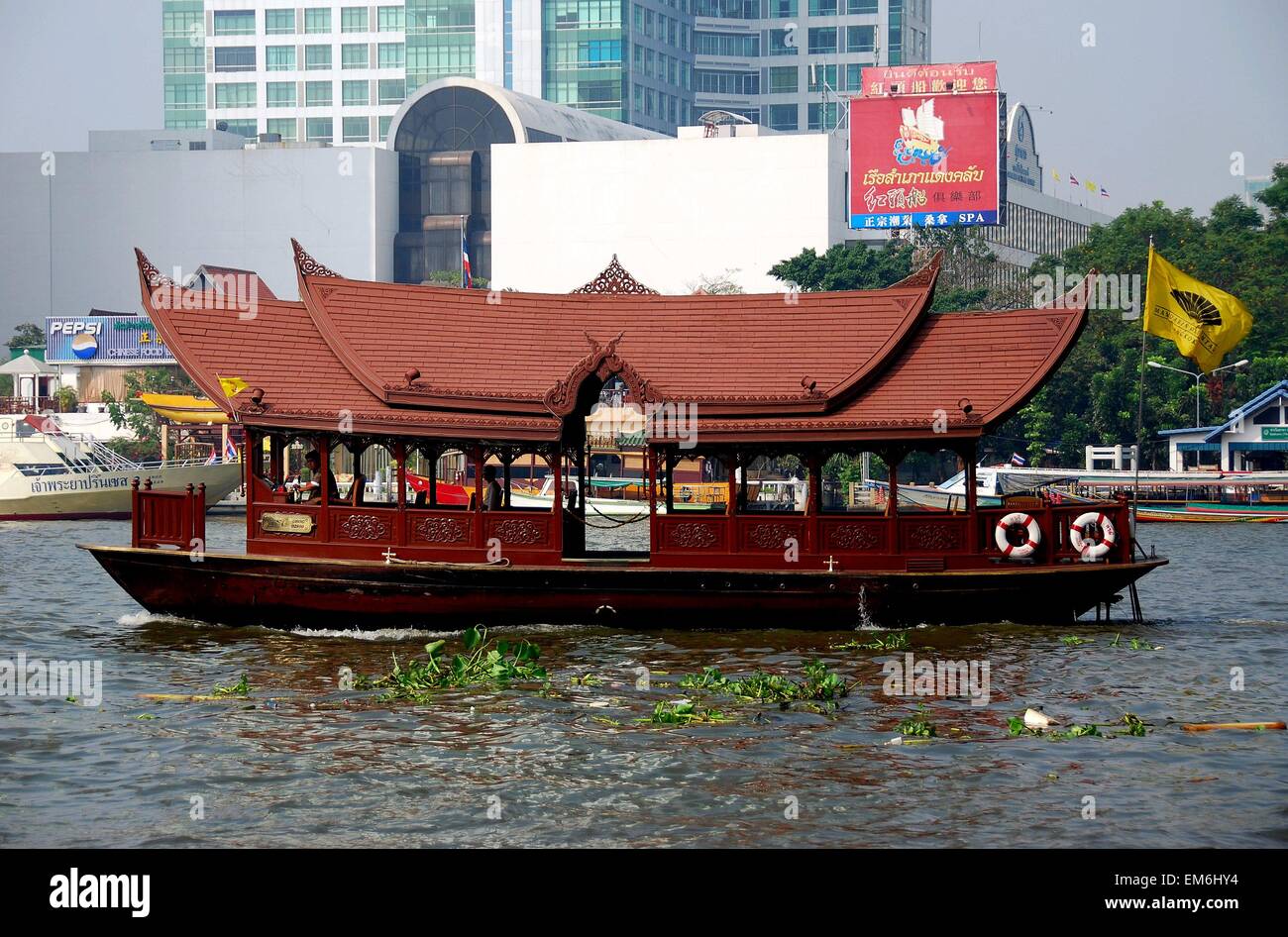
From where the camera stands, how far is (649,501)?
2019cm

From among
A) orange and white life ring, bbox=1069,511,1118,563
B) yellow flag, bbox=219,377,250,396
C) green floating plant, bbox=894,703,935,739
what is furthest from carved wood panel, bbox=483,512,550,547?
orange and white life ring, bbox=1069,511,1118,563

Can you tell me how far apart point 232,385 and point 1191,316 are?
15.1 meters

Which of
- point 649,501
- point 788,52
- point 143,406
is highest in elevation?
point 788,52

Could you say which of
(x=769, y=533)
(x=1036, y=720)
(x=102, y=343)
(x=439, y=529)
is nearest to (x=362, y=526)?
(x=439, y=529)

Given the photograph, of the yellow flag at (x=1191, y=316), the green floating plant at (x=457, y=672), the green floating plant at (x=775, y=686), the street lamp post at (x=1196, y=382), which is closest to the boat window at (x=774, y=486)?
the green floating plant at (x=775, y=686)

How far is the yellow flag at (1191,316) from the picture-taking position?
24688 mm

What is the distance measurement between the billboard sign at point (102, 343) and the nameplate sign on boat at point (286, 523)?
184 ft

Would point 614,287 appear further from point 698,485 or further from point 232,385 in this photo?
point 698,485

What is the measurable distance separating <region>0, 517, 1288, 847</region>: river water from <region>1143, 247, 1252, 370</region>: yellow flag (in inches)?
239

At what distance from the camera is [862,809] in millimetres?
12203

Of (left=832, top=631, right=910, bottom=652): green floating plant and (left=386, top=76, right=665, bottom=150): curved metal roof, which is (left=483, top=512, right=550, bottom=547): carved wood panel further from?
(left=386, top=76, right=665, bottom=150): curved metal roof

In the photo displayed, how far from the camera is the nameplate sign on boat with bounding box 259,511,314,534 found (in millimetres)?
20016
